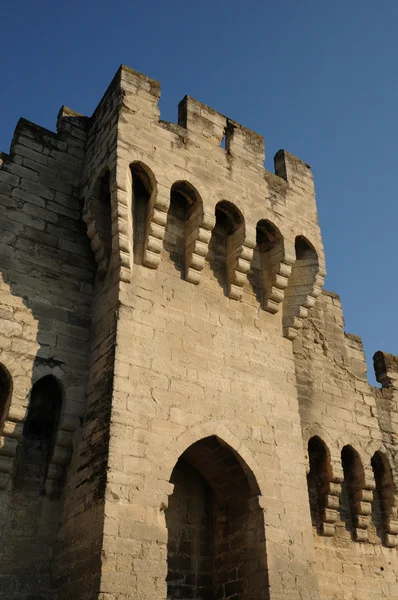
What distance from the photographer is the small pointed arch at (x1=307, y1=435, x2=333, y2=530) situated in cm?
816

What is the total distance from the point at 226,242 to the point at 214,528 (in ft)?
11.1

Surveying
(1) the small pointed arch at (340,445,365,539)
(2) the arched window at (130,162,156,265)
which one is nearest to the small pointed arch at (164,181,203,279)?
(2) the arched window at (130,162,156,265)

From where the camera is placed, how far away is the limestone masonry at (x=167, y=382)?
606 cm

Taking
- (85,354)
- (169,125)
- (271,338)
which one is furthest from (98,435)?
(169,125)

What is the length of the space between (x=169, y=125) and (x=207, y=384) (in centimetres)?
314

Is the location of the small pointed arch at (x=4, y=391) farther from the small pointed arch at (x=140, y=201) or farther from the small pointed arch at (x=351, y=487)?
the small pointed arch at (x=351, y=487)

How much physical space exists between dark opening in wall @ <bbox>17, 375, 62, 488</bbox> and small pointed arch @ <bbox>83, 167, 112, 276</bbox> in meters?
1.45

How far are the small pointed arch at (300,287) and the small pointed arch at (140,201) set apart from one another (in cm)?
214

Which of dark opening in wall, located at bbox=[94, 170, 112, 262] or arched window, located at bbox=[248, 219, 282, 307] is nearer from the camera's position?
dark opening in wall, located at bbox=[94, 170, 112, 262]

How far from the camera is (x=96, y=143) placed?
7.94 meters

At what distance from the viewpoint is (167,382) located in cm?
663

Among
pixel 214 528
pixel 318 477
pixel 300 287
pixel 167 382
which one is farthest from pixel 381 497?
pixel 167 382

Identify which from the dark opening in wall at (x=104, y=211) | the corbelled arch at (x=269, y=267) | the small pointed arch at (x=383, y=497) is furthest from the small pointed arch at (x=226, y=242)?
the small pointed arch at (x=383, y=497)

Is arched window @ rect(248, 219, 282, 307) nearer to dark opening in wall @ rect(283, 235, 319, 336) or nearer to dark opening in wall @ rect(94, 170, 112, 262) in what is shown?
dark opening in wall @ rect(283, 235, 319, 336)
